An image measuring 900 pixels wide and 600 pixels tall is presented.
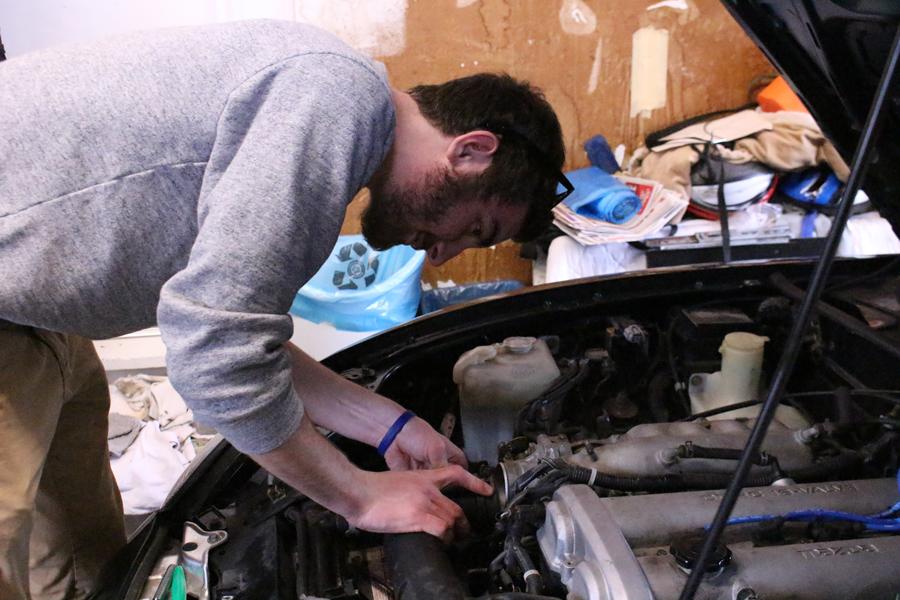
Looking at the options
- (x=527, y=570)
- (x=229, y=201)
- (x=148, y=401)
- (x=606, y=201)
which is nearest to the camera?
(x=229, y=201)

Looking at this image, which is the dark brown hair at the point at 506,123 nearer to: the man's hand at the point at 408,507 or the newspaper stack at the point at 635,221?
the man's hand at the point at 408,507

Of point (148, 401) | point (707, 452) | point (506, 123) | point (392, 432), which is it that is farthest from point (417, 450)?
point (148, 401)

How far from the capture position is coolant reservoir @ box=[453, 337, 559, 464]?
1406 mm

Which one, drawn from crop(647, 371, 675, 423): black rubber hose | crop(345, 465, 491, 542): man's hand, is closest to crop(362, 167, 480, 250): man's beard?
crop(345, 465, 491, 542): man's hand

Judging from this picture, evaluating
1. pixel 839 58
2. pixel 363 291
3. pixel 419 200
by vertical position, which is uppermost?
pixel 839 58

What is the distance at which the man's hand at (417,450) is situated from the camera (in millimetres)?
1273

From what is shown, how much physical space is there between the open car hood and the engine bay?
29 centimetres

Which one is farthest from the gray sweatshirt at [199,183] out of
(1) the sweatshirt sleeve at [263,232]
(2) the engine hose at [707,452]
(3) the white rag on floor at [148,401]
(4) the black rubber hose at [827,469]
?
(3) the white rag on floor at [148,401]

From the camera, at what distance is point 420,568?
97cm

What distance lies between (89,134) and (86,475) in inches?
35.9

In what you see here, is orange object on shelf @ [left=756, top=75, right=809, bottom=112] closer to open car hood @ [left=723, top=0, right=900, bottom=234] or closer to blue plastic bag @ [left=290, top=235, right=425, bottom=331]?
blue plastic bag @ [left=290, top=235, right=425, bottom=331]

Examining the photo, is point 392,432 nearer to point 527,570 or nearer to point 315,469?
point 315,469

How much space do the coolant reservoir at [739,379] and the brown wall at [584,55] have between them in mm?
1898

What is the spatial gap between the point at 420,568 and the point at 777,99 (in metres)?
2.82
